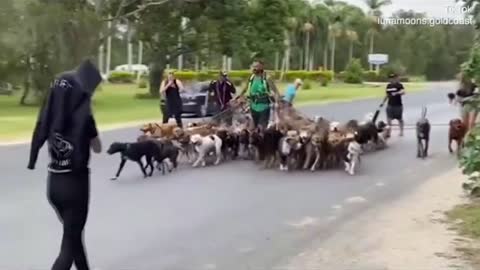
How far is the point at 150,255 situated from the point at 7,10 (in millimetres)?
30891

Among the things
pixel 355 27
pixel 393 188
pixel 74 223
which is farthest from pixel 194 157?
pixel 355 27

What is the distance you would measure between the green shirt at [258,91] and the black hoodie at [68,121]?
1024cm

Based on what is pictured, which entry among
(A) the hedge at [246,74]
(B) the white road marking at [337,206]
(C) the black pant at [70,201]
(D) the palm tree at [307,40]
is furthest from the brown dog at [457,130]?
(D) the palm tree at [307,40]

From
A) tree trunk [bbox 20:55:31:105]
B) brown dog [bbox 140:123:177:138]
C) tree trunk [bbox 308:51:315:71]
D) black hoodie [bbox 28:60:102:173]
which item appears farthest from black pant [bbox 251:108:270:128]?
tree trunk [bbox 308:51:315:71]

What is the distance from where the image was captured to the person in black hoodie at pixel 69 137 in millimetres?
6211

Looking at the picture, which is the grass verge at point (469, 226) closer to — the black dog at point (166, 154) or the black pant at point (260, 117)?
the black dog at point (166, 154)

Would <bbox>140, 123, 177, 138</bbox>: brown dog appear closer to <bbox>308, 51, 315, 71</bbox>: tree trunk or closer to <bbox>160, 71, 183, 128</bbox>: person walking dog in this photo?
<bbox>160, 71, 183, 128</bbox>: person walking dog

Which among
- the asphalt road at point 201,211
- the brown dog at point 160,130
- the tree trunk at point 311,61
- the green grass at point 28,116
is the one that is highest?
the tree trunk at point 311,61

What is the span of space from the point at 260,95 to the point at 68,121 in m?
10.5

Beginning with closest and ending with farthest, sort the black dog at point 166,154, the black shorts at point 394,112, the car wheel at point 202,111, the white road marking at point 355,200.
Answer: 1. the white road marking at point 355,200
2. the black dog at point 166,154
3. the black shorts at point 394,112
4. the car wheel at point 202,111

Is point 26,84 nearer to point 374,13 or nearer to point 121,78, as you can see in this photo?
point 121,78

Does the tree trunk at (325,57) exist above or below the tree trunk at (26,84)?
above

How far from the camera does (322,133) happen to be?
47.7 feet

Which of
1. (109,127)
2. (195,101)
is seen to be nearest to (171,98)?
(109,127)
